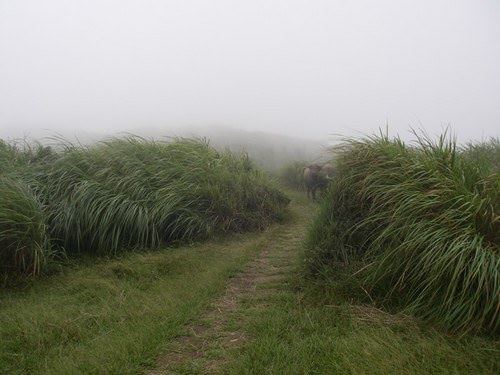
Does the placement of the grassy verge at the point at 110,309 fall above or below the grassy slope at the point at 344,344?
below

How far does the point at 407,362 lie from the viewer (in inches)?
103

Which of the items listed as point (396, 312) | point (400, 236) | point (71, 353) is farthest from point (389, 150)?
point (71, 353)

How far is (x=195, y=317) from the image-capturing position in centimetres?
353

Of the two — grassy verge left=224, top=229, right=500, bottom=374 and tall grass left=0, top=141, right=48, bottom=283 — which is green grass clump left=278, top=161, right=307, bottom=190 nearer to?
tall grass left=0, top=141, right=48, bottom=283

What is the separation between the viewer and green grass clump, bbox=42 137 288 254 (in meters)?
5.71

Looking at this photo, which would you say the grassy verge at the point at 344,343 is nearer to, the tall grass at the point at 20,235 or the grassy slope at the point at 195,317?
the grassy slope at the point at 195,317

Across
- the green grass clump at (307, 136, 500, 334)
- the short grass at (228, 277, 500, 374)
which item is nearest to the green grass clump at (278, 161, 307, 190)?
the green grass clump at (307, 136, 500, 334)

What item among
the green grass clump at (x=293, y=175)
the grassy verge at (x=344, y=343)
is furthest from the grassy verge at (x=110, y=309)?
the green grass clump at (x=293, y=175)

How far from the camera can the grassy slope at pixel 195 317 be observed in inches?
105

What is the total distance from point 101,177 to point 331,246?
375cm

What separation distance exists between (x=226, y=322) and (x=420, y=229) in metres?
1.81

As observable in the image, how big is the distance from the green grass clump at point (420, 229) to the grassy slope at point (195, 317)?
30 cm

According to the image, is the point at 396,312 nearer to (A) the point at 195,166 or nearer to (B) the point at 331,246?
(B) the point at 331,246

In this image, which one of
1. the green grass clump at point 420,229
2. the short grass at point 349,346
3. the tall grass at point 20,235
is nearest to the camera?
the short grass at point 349,346
